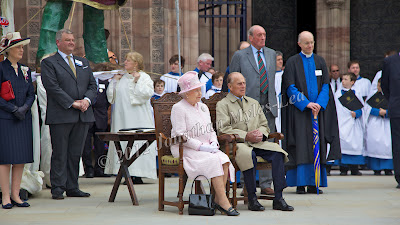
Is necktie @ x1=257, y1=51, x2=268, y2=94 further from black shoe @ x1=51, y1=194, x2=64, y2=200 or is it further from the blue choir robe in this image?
black shoe @ x1=51, y1=194, x2=64, y2=200

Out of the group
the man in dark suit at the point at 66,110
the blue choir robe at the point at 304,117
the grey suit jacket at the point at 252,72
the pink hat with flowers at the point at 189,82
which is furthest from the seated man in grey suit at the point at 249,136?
the man in dark suit at the point at 66,110

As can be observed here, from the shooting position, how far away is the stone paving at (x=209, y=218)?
6.54 m

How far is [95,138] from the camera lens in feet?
38.4

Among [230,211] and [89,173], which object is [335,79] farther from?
[230,211]

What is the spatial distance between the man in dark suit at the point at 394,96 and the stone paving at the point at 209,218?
461 millimetres

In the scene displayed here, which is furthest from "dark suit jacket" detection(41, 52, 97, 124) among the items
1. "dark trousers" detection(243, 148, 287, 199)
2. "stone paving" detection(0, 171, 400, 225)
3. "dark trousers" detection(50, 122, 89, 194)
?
"dark trousers" detection(243, 148, 287, 199)

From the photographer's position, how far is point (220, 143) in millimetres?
7492

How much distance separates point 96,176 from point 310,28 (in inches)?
335

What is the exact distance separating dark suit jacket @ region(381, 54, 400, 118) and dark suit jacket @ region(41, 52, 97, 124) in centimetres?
414

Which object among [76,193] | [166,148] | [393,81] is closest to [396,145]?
[393,81]

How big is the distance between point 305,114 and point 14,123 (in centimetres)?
366

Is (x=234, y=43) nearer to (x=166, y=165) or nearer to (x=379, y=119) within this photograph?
(x=379, y=119)

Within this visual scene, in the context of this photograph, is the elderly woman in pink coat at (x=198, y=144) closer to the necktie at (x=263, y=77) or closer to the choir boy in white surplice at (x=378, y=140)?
the necktie at (x=263, y=77)

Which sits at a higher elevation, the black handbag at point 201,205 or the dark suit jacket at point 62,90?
the dark suit jacket at point 62,90
